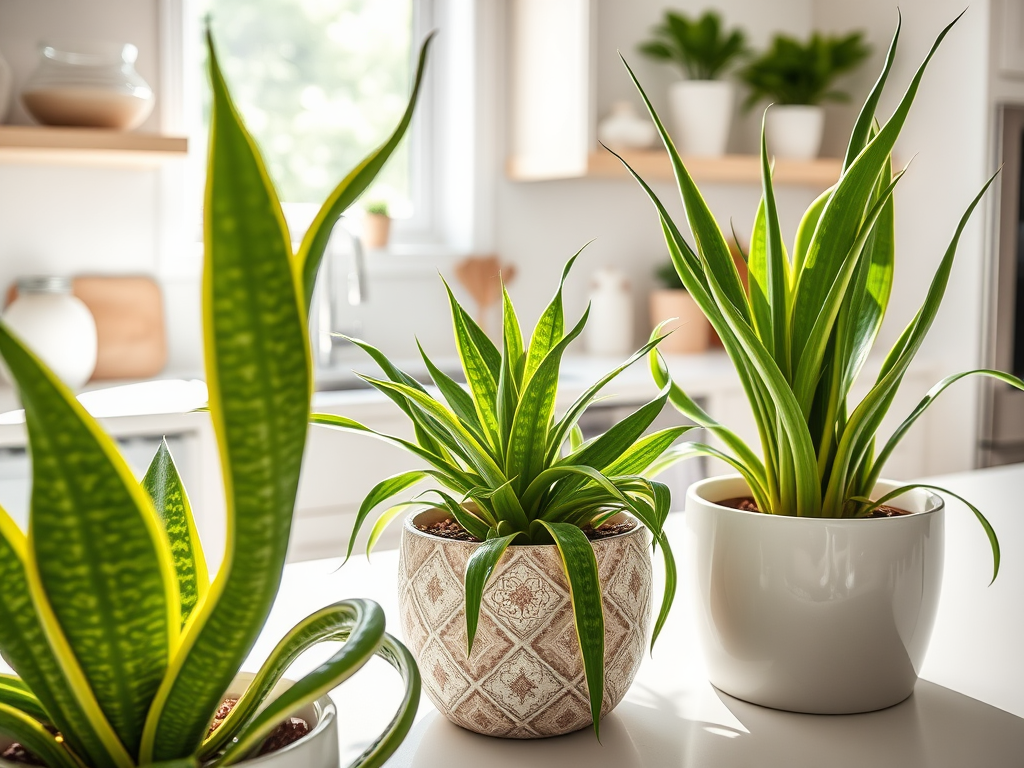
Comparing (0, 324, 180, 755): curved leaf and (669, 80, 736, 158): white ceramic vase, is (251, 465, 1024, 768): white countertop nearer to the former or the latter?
(0, 324, 180, 755): curved leaf

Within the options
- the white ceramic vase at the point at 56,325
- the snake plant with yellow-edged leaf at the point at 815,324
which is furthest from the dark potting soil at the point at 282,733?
the white ceramic vase at the point at 56,325

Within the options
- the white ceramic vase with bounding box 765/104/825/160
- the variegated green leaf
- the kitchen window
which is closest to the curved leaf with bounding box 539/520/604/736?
the variegated green leaf

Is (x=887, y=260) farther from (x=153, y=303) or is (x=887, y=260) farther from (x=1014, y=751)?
(x=153, y=303)

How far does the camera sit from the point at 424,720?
650 millimetres

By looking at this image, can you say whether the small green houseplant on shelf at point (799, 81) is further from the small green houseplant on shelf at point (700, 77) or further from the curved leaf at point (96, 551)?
the curved leaf at point (96, 551)

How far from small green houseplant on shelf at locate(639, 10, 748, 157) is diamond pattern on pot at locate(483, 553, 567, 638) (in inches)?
108

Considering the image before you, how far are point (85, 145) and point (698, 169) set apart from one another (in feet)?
5.49

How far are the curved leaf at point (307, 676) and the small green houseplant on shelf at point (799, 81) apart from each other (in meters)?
3.09

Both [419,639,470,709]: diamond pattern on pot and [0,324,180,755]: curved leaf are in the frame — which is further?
[419,639,470,709]: diamond pattern on pot

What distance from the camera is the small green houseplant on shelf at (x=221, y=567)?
34 cm

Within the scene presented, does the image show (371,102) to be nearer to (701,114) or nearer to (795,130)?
(701,114)

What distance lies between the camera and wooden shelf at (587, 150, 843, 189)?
114 inches

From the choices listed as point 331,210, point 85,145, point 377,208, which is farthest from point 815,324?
point 377,208

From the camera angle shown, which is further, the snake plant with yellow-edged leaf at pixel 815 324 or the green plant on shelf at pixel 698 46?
the green plant on shelf at pixel 698 46
